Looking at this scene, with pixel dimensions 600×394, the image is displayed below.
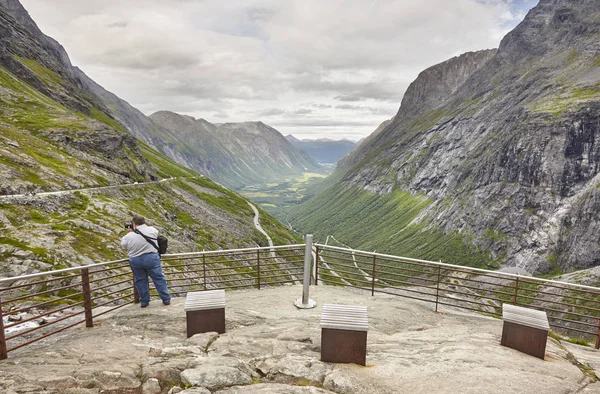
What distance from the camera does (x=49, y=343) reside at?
10555mm

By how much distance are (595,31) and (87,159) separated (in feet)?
871

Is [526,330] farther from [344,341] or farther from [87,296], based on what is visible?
[87,296]

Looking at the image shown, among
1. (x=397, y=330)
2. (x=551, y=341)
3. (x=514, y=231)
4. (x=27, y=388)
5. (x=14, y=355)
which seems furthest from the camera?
(x=514, y=231)

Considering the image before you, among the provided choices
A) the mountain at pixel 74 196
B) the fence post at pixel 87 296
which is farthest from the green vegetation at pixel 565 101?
the fence post at pixel 87 296

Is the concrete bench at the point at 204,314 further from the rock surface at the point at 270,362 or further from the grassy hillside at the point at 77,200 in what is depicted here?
the grassy hillside at the point at 77,200

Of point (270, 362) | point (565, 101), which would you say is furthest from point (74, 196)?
point (565, 101)

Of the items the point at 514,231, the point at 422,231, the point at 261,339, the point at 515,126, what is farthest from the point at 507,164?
the point at 261,339

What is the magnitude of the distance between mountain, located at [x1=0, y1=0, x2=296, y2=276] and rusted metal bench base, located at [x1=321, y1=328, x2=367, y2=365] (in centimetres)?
Answer: 2818

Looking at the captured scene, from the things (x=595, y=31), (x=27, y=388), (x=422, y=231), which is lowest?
(x=422, y=231)

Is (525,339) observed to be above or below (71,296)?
below

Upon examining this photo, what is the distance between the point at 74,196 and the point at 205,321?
162 ft

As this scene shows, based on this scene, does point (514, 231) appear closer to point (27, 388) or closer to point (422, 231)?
point (422, 231)

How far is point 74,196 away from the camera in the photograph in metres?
50.1

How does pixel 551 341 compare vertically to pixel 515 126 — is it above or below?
below
